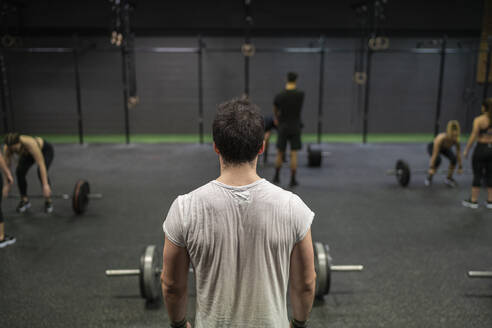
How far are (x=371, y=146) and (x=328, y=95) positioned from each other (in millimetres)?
1773

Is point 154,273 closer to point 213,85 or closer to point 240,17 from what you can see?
point 213,85

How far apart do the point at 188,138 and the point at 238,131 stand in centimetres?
825

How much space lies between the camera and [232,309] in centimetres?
111

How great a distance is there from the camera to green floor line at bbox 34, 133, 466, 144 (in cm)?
879

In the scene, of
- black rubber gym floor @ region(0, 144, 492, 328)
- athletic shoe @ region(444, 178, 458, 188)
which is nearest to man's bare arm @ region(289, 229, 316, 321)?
black rubber gym floor @ region(0, 144, 492, 328)

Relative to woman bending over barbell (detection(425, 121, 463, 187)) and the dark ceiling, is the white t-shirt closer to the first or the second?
woman bending over barbell (detection(425, 121, 463, 187))

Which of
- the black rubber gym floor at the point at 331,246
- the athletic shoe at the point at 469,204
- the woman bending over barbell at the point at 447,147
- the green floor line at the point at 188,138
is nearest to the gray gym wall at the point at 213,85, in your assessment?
the green floor line at the point at 188,138

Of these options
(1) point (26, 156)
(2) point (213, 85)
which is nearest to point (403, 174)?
(1) point (26, 156)

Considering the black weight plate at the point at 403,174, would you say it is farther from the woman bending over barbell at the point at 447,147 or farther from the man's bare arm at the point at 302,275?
the man's bare arm at the point at 302,275

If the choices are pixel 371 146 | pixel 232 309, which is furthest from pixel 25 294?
pixel 371 146

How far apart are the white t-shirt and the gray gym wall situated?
27.2ft

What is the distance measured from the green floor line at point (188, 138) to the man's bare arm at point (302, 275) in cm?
769

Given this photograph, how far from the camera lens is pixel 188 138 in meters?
9.17

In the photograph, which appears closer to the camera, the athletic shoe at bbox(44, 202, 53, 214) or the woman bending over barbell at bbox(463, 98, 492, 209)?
the woman bending over barbell at bbox(463, 98, 492, 209)
